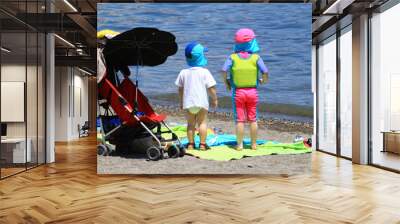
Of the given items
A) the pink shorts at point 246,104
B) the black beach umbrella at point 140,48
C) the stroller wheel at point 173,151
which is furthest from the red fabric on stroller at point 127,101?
the pink shorts at point 246,104

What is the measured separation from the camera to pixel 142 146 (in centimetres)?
623

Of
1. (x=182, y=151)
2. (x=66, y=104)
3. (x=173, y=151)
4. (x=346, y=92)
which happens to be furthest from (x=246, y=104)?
(x=66, y=104)

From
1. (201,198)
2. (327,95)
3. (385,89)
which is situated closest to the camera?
(201,198)

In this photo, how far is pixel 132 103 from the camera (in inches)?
245

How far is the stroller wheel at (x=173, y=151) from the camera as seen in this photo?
6.18 metres

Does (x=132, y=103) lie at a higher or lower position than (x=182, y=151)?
higher

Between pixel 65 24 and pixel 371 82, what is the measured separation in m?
5.95

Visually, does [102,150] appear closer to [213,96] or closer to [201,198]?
[213,96]

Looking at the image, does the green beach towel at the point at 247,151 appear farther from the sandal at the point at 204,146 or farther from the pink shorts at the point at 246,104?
the pink shorts at the point at 246,104

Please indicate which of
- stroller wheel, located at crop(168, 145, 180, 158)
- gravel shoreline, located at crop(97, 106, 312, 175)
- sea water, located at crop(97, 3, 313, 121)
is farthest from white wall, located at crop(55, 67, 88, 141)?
stroller wheel, located at crop(168, 145, 180, 158)

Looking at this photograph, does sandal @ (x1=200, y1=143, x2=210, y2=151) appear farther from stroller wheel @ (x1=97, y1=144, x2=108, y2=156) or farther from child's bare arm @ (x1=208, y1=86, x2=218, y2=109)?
stroller wheel @ (x1=97, y1=144, x2=108, y2=156)

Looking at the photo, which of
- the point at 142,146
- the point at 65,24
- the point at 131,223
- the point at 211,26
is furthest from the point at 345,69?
the point at 131,223

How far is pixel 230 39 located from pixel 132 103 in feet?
5.83

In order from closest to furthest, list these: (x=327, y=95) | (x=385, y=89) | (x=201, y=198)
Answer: (x=201, y=198) < (x=385, y=89) < (x=327, y=95)
